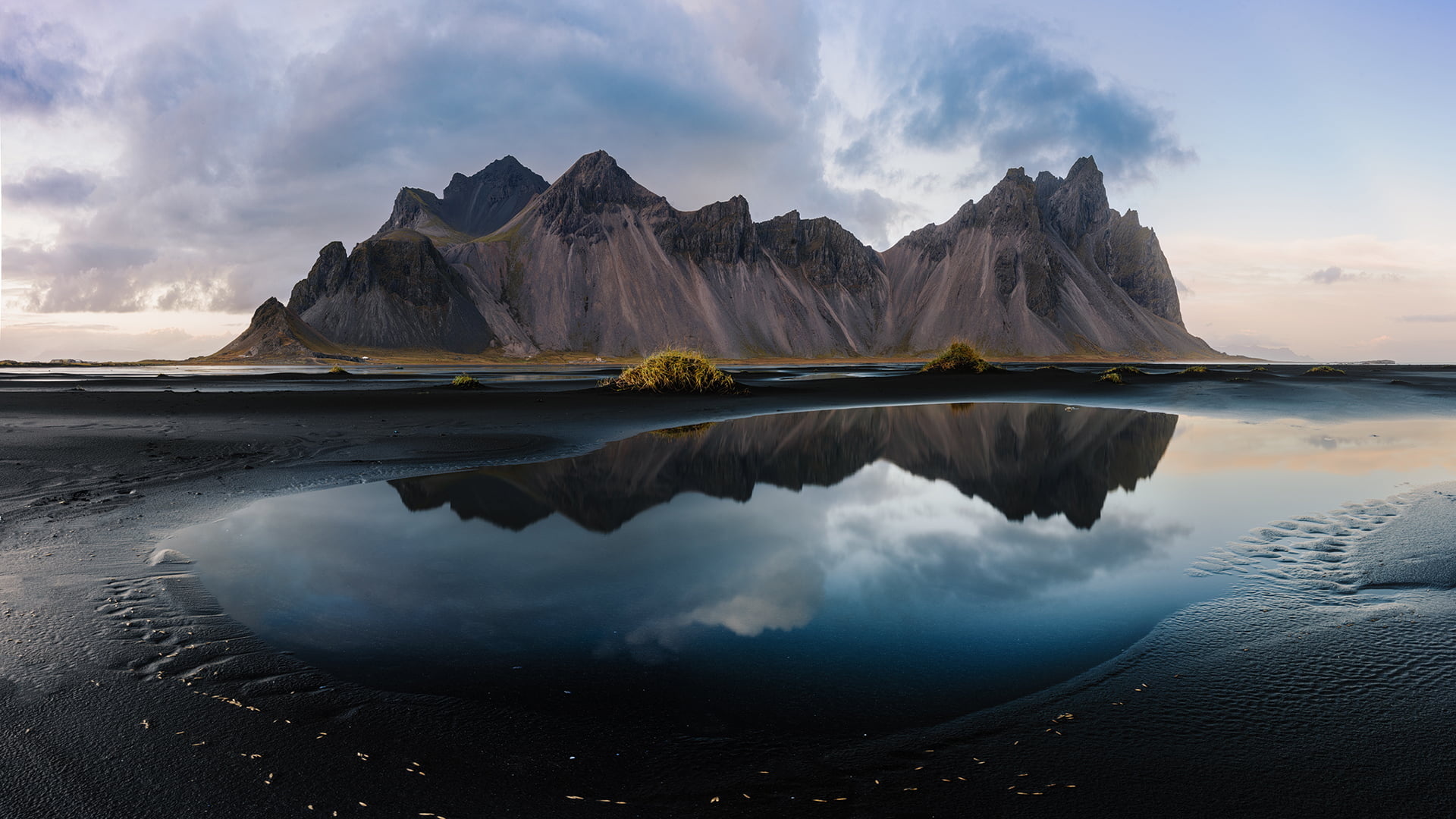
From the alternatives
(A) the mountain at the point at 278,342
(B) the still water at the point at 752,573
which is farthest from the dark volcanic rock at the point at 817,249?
(B) the still water at the point at 752,573

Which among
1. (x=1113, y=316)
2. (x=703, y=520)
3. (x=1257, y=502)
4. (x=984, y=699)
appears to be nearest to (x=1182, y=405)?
(x=1257, y=502)

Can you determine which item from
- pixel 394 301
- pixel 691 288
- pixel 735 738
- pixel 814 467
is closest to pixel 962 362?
pixel 814 467

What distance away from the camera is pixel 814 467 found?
12.8 m

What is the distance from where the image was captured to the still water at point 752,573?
4.24 metres

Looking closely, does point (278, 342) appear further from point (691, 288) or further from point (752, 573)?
point (752, 573)

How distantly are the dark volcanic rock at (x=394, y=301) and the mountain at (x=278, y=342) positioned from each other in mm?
7500

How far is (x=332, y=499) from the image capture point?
970cm

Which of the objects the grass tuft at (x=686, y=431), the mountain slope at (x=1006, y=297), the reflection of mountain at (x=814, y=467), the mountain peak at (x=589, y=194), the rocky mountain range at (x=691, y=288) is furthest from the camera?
the mountain slope at (x=1006, y=297)

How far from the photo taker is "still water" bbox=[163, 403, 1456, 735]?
424 cm

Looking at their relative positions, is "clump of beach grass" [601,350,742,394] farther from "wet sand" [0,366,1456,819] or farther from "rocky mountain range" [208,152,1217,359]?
"rocky mountain range" [208,152,1217,359]

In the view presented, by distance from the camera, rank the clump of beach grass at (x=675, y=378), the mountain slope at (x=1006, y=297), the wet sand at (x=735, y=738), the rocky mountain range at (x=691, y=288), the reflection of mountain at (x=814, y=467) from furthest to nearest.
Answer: the mountain slope at (x=1006, y=297) → the rocky mountain range at (x=691, y=288) → the clump of beach grass at (x=675, y=378) → the reflection of mountain at (x=814, y=467) → the wet sand at (x=735, y=738)

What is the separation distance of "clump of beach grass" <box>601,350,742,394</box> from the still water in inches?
757

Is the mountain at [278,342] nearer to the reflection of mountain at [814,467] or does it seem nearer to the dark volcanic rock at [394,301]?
the dark volcanic rock at [394,301]

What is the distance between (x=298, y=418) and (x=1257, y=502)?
22727mm
